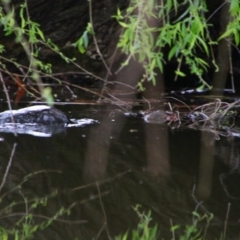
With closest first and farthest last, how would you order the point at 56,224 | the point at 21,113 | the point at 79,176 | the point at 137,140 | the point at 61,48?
1. the point at 56,224
2. the point at 79,176
3. the point at 137,140
4. the point at 21,113
5. the point at 61,48

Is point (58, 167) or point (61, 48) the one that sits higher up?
point (61, 48)

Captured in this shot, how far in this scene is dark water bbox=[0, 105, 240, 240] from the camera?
2951 mm

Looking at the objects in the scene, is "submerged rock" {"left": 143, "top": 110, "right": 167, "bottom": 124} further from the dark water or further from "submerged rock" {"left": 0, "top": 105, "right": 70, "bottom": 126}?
"submerged rock" {"left": 0, "top": 105, "right": 70, "bottom": 126}

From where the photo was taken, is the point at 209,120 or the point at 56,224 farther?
the point at 209,120

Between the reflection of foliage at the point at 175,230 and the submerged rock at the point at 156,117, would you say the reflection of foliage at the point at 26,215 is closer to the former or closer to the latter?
the reflection of foliage at the point at 175,230

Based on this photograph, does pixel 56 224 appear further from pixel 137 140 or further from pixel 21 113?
pixel 21 113

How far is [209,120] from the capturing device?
512 cm

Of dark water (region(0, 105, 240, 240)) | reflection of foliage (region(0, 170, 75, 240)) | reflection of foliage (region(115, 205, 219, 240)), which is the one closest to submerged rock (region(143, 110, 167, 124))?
dark water (region(0, 105, 240, 240))

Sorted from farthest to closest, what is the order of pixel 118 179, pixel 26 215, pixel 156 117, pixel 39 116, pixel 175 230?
pixel 156 117 < pixel 39 116 < pixel 118 179 < pixel 26 215 < pixel 175 230

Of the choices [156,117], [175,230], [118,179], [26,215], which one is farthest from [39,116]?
[175,230]

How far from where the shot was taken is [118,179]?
3566 millimetres

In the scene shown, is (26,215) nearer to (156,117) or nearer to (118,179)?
(118,179)

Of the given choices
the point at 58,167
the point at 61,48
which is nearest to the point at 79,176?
the point at 58,167

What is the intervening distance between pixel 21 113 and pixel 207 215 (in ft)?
7.58
